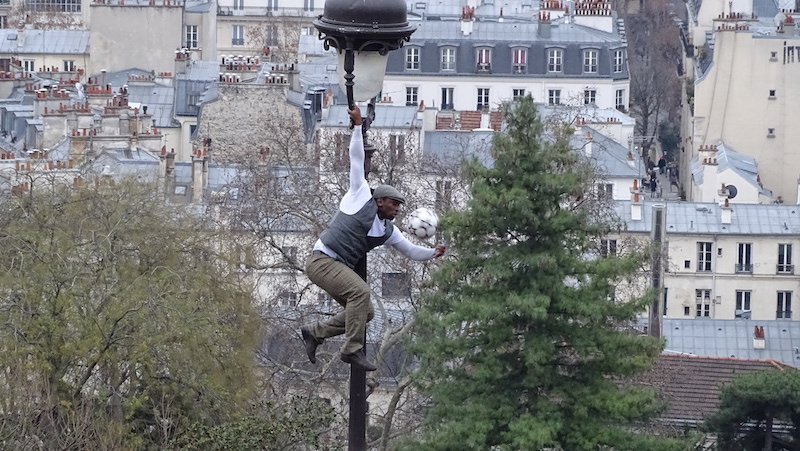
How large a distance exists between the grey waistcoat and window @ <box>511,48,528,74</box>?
6016 centimetres

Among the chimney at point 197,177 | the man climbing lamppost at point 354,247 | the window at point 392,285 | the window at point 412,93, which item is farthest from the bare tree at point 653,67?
the man climbing lamppost at point 354,247

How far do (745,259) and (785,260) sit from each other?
3.20 ft

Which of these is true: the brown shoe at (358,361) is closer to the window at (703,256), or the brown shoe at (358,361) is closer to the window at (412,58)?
the window at (703,256)

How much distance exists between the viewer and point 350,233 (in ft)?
56.0

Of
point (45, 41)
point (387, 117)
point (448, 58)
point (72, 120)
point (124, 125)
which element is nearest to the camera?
point (72, 120)

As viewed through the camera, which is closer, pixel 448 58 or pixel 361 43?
pixel 361 43

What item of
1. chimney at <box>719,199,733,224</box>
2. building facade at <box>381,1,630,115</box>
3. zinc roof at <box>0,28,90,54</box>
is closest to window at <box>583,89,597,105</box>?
building facade at <box>381,1,630,115</box>

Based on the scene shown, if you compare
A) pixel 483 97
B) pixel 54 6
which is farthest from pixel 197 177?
pixel 54 6

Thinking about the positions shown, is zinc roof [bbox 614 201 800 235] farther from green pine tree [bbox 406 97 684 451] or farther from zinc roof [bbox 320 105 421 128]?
green pine tree [bbox 406 97 684 451]

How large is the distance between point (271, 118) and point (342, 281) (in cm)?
4567

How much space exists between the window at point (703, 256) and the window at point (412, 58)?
18697 mm

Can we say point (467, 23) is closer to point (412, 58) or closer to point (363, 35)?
point (412, 58)

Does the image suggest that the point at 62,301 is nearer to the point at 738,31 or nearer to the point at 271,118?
the point at 271,118

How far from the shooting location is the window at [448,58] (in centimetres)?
7669
